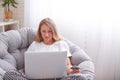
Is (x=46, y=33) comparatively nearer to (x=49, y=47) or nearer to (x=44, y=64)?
(x=49, y=47)

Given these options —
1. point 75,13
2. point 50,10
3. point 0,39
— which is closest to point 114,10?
point 75,13

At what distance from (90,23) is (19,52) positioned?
3.55 feet

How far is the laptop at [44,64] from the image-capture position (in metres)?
1.73

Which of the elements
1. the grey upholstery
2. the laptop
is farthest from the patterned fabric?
the grey upholstery

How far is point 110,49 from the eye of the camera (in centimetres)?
308

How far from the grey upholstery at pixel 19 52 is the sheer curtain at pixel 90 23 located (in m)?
0.49

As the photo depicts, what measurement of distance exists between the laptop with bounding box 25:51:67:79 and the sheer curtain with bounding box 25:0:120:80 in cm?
129

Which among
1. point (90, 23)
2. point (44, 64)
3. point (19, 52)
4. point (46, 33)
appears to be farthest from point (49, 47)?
point (90, 23)

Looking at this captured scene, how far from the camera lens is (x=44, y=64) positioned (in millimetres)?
1748

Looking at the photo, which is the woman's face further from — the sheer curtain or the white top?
A: the sheer curtain

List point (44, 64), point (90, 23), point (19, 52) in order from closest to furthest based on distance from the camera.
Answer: point (44, 64) < point (19, 52) < point (90, 23)

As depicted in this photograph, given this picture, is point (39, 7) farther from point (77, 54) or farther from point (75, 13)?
point (77, 54)

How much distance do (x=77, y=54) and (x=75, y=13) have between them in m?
0.74

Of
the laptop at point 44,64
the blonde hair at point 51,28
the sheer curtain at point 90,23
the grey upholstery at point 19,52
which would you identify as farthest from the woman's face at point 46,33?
the sheer curtain at point 90,23
